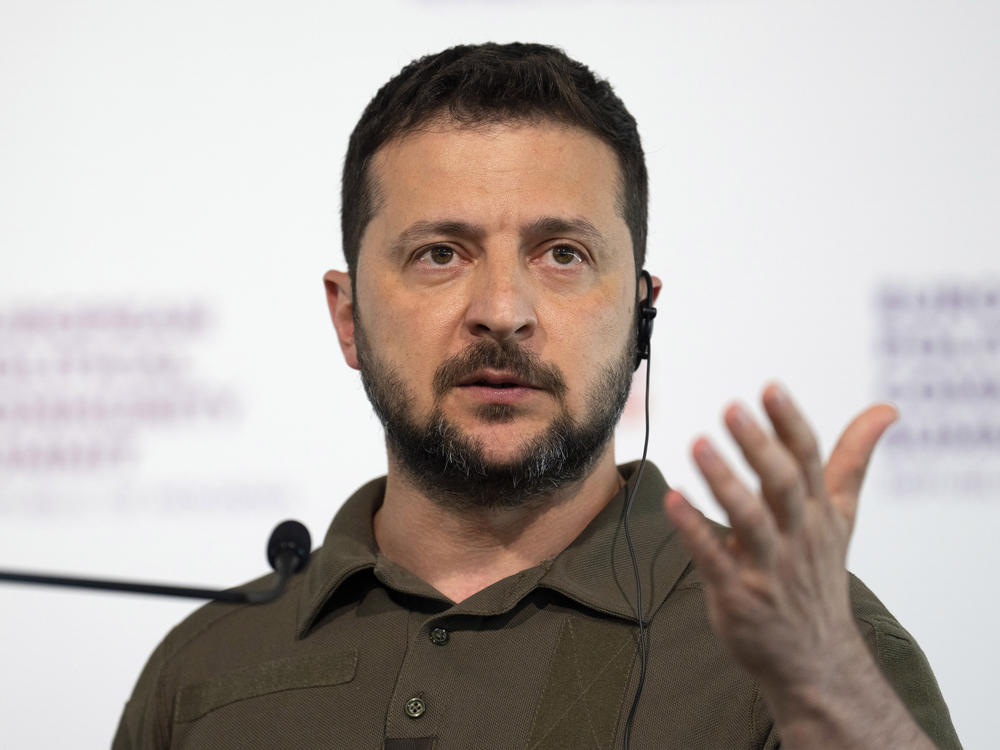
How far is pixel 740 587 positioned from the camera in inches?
42.9

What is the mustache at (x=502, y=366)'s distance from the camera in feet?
5.62

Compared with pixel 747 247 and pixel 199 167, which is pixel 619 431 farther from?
pixel 199 167

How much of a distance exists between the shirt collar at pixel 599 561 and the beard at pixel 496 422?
0.11m

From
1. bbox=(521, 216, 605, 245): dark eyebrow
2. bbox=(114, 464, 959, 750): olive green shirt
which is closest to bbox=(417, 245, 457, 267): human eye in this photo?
bbox=(521, 216, 605, 245): dark eyebrow

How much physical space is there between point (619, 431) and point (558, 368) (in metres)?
0.83

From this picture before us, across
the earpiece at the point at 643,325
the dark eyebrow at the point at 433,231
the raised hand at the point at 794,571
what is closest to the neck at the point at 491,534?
the earpiece at the point at 643,325

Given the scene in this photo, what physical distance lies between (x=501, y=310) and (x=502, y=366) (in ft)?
0.28

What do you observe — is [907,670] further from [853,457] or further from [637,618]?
[853,457]

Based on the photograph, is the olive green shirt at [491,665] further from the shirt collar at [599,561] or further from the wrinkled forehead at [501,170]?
the wrinkled forehead at [501,170]

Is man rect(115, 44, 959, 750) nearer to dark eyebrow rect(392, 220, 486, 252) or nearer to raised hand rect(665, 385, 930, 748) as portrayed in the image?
dark eyebrow rect(392, 220, 486, 252)

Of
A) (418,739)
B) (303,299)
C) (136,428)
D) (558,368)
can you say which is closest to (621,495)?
(558,368)

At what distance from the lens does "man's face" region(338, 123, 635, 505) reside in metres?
1.74

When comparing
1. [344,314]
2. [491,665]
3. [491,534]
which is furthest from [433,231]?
[491,665]

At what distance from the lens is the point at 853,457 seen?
1128mm
